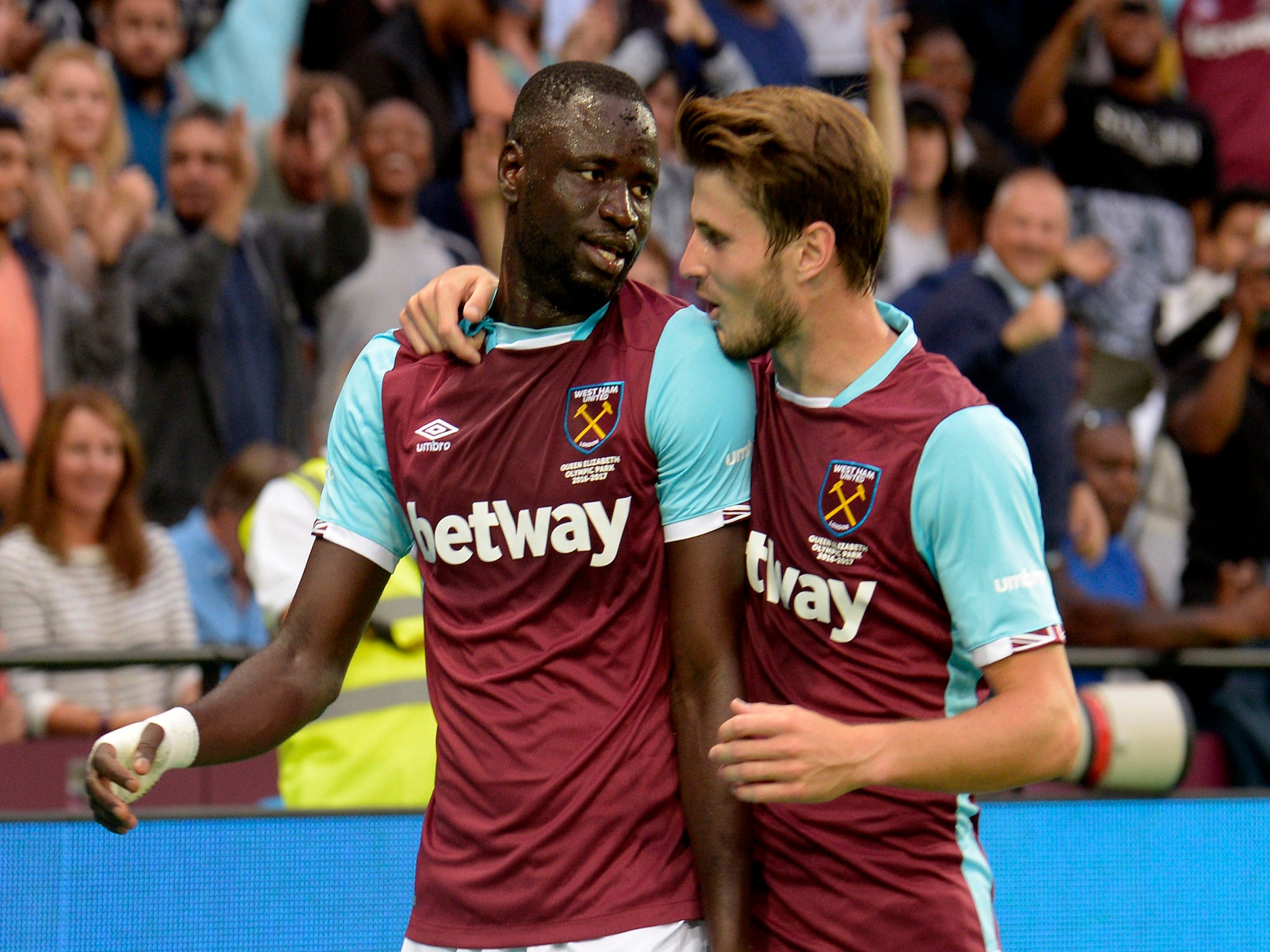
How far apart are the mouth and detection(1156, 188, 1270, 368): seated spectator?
16.9 feet

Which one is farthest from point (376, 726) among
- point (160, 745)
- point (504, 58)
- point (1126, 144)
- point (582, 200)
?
point (1126, 144)

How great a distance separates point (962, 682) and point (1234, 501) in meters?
4.11

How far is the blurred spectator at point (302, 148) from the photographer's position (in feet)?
20.3

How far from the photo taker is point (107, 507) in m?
5.00

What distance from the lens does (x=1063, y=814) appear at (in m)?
3.85

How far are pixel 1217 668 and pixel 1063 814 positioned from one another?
684 millimetres

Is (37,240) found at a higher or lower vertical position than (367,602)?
higher

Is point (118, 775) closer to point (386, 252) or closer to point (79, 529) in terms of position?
point (79, 529)

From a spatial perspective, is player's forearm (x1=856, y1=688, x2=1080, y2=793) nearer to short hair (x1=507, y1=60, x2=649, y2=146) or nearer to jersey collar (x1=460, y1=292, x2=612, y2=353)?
jersey collar (x1=460, y1=292, x2=612, y2=353)

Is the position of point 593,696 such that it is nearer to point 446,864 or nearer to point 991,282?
point 446,864

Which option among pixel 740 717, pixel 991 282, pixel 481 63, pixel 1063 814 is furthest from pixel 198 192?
pixel 740 717

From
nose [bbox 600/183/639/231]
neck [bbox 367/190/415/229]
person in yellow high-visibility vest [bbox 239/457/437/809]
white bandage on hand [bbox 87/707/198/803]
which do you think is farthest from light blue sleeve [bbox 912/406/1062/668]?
neck [bbox 367/190/415/229]

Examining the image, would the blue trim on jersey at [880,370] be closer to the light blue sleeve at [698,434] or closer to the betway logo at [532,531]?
the light blue sleeve at [698,434]

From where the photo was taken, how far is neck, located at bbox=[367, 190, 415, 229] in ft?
20.7
